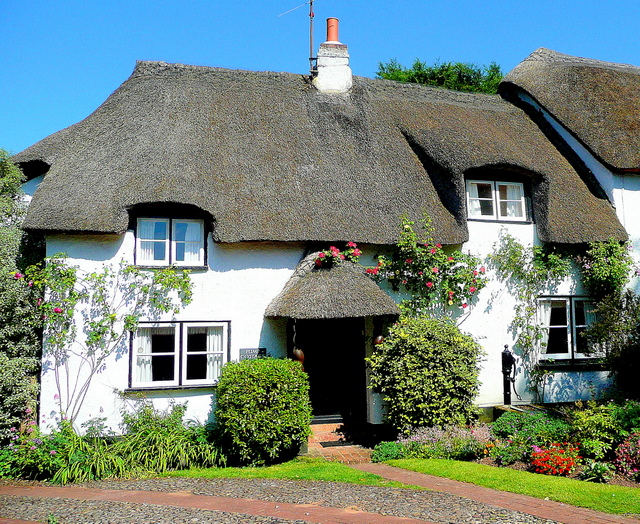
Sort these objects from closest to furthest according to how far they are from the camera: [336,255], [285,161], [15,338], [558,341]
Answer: [15,338] → [336,255] → [285,161] → [558,341]

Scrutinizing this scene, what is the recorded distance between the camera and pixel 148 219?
11391 millimetres

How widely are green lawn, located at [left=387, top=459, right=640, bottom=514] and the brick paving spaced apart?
0.47 feet

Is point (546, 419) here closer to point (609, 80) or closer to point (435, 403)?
point (435, 403)

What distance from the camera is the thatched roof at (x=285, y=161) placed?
11.3m

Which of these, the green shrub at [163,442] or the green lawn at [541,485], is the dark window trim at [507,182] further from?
the green shrub at [163,442]

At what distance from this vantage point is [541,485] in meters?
7.82

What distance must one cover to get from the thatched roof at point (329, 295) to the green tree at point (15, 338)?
4465 mm

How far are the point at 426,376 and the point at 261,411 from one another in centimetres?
320

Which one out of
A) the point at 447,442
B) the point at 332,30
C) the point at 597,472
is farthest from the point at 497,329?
the point at 332,30

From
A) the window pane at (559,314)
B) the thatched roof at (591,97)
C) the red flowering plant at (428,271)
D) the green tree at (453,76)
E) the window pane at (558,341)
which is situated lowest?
the window pane at (558,341)

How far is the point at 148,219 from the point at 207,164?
1724mm

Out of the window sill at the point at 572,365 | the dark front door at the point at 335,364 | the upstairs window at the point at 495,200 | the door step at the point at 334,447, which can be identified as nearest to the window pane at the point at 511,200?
the upstairs window at the point at 495,200

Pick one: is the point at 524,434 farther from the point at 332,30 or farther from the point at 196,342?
the point at 332,30

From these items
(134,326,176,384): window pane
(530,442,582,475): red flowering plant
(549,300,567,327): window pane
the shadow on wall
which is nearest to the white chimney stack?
(549,300,567,327): window pane
